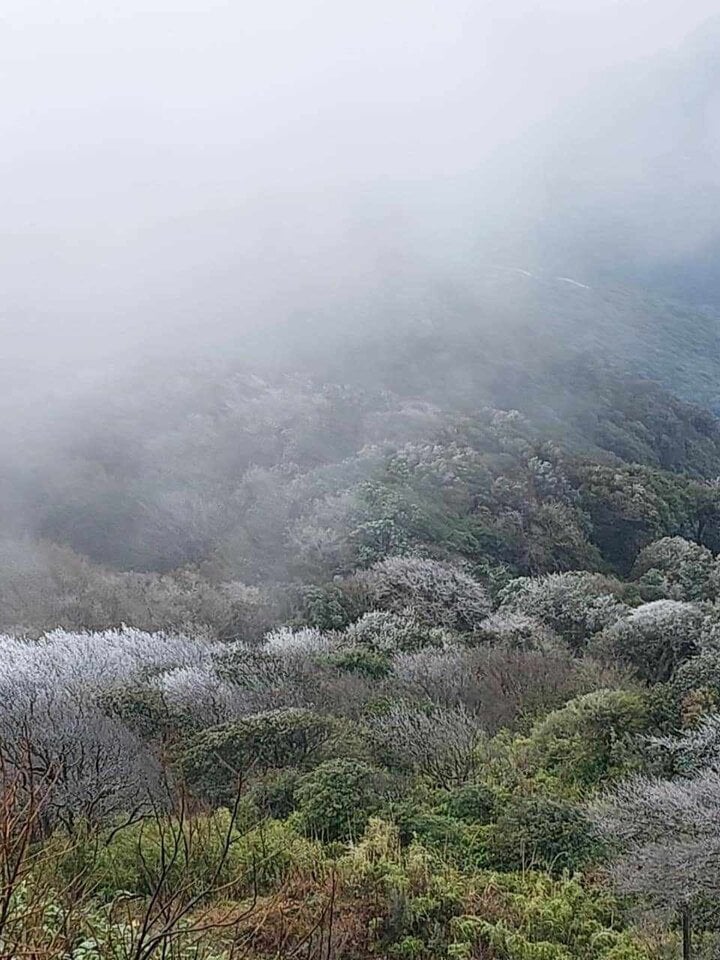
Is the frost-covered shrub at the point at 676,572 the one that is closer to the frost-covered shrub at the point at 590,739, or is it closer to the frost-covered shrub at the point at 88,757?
the frost-covered shrub at the point at 590,739

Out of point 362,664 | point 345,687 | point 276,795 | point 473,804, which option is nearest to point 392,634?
point 362,664

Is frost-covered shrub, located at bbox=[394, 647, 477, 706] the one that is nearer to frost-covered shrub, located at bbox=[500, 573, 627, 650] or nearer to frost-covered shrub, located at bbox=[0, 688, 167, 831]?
frost-covered shrub, located at bbox=[500, 573, 627, 650]

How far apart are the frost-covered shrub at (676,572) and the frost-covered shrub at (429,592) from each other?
5467 mm

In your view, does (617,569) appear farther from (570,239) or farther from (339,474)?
(570,239)

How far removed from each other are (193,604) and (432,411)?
3107 centimetres

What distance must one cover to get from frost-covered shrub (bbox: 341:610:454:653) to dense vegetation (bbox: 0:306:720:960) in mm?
139

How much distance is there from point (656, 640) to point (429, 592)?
34.2ft

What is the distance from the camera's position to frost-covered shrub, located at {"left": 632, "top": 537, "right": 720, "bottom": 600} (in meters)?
29.1

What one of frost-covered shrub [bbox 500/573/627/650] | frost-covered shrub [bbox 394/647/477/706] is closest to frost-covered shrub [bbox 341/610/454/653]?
frost-covered shrub [bbox 394/647/477/706]

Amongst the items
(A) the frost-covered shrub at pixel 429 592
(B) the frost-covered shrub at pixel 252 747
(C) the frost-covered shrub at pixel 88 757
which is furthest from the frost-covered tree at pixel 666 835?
(A) the frost-covered shrub at pixel 429 592

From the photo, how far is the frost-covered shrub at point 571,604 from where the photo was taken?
24750 millimetres

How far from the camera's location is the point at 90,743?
12.6m

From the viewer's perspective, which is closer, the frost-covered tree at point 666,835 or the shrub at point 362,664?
the frost-covered tree at point 666,835

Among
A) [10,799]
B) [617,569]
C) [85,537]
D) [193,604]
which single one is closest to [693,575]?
[617,569]
